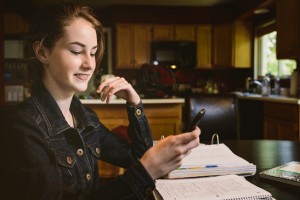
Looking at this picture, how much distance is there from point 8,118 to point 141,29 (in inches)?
217

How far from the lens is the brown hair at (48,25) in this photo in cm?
82

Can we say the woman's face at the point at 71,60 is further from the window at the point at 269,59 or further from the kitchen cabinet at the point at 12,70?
the kitchen cabinet at the point at 12,70

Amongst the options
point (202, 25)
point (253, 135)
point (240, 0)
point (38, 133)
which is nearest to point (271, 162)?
point (38, 133)

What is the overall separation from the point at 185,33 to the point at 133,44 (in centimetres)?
99

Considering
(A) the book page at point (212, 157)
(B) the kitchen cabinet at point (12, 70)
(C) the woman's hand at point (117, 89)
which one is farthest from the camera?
(B) the kitchen cabinet at point (12, 70)

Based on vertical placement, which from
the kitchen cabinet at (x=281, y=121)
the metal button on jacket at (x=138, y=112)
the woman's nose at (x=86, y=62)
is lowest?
the kitchen cabinet at (x=281, y=121)

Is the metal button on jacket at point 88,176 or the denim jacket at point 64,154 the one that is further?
the metal button on jacket at point 88,176

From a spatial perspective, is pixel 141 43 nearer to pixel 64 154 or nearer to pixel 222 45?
pixel 222 45

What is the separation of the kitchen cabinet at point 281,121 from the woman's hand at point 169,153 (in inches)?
113

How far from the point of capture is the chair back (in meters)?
1.99

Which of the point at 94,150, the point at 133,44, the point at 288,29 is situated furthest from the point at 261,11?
the point at 94,150

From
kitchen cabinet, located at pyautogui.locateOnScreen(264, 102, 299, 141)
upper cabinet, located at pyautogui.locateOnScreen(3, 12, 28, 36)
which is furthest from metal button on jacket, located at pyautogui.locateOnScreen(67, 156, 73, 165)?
upper cabinet, located at pyautogui.locateOnScreen(3, 12, 28, 36)

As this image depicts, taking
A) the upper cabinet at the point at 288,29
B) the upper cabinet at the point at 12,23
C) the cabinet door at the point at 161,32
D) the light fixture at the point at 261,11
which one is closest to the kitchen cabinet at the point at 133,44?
the cabinet door at the point at 161,32

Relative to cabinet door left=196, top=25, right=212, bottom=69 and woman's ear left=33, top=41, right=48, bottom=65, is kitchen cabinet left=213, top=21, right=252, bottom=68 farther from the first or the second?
woman's ear left=33, top=41, right=48, bottom=65
